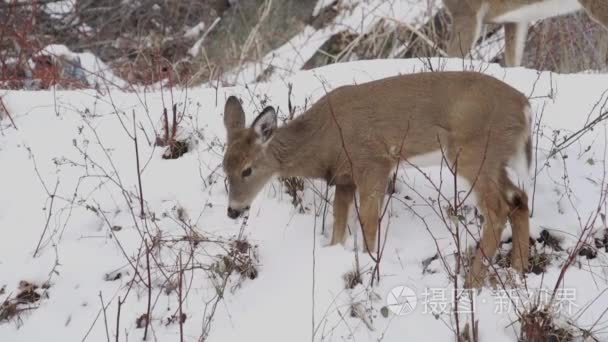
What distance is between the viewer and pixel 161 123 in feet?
21.3

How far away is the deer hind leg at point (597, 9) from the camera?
26.6 ft

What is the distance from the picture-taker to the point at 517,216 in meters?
4.86

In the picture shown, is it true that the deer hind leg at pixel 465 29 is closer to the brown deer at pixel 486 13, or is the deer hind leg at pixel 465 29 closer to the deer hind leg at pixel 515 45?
the brown deer at pixel 486 13

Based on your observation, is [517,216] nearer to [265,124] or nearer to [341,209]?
[341,209]

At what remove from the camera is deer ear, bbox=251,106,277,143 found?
16.3ft

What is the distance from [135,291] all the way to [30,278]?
685 mm

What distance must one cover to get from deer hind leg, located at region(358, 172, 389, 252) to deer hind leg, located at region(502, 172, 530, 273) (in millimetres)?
701

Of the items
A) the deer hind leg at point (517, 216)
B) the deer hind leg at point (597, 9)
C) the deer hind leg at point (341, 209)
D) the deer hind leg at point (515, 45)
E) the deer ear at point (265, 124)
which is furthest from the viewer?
the deer hind leg at point (515, 45)

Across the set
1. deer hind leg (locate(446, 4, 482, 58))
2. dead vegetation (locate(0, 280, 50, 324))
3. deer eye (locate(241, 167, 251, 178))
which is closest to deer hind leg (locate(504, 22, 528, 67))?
deer hind leg (locate(446, 4, 482, 58))

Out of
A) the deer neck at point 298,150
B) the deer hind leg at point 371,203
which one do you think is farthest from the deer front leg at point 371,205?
the deer neck at point 298,150

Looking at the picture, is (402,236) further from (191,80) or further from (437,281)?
(191,80)

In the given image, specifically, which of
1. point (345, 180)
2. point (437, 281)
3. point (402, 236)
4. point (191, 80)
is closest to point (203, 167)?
point (345, 180)

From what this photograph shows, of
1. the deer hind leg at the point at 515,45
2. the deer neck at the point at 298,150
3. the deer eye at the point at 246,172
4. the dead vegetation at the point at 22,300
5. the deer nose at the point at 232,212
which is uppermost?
the deer hind leg at the point at 515,45

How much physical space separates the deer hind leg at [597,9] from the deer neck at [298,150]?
4021 mm
